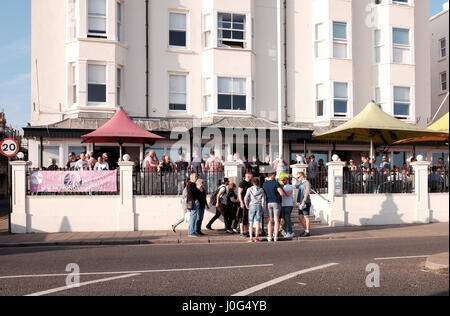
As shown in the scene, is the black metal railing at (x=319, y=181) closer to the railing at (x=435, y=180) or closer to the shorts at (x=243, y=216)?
the railing at (x=435, y=180)

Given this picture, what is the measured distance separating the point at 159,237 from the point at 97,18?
1259 centimetres

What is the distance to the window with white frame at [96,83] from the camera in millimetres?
21938

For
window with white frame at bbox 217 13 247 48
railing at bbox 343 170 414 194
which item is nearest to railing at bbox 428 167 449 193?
railing at bbox 343 170 414 194

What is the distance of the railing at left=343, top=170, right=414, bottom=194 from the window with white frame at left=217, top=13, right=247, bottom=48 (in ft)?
32.9

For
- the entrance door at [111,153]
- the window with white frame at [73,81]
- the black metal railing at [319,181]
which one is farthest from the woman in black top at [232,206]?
the window with white frame at [73,81]

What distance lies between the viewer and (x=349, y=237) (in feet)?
47.2

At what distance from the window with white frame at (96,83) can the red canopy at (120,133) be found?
5.08 m

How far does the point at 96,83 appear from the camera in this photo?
22031 mm

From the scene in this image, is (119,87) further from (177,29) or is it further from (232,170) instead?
(232,170)

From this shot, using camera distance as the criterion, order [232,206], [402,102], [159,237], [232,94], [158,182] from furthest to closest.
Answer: [402,102]
[232,94]
[158,182]
[232,206]
[159,237]

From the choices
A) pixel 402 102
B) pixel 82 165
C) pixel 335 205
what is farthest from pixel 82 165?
pixel 402 102

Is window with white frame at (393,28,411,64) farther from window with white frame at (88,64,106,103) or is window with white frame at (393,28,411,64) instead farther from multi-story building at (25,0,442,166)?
window with white frame at (88,64,106,103)

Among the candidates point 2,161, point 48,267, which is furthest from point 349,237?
point 2,161

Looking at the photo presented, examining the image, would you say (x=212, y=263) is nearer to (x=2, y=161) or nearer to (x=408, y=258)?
(x=408, y=258)
